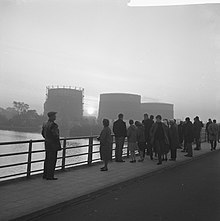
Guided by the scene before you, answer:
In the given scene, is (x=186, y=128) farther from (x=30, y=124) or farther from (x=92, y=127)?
(x=92, y=127)

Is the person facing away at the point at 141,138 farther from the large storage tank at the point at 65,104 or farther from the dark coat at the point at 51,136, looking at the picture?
the large storage tank at the point at 65,104

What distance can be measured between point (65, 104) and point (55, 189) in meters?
71.2

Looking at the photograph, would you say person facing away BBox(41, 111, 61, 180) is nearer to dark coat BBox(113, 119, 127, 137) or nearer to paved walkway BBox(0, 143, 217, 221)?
paved walkway BBox(0, 143, 217, 221)

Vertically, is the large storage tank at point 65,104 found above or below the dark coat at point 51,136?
above

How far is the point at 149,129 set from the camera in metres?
11.3

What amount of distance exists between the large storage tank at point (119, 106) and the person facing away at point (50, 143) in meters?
60.5

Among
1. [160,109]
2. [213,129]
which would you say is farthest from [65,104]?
[213,129]

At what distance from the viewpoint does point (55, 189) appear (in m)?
6.00

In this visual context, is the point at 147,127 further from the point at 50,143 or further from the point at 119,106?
the point at 119,106

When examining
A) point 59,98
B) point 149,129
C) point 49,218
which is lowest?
point 49,218

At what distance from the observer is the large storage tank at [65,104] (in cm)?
7509

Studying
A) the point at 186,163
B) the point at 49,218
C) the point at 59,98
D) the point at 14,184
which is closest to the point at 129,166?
the point at 186,163

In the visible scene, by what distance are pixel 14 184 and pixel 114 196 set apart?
244 centimetres

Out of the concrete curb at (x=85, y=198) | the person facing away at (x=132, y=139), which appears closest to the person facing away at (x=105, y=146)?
the concrete curb at (x=85, y=198)
